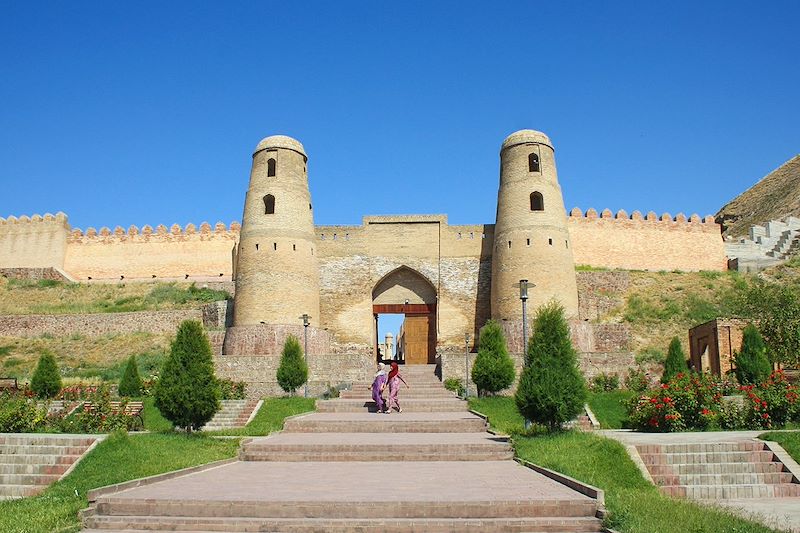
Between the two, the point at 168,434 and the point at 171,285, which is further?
the point at 171,285

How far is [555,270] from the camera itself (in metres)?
25.5

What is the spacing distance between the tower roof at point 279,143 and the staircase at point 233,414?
36.3 feet

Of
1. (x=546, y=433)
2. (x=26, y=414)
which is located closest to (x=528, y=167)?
(x=546, y=433)

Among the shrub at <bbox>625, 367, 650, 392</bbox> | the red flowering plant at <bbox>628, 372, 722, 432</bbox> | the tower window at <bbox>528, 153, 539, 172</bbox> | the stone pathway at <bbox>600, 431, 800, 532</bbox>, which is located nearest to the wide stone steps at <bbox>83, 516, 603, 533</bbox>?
the stone pathway at <bbox>600, 431, 800, 532</bbox>

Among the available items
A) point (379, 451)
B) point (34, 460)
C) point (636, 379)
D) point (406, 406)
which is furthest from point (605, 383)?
point (34, 460)

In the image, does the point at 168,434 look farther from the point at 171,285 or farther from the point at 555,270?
the point at 171,285

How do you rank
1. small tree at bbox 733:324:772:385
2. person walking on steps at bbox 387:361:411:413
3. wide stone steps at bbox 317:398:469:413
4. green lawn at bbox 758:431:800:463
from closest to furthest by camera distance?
green lawn at bbox 758:431:800:463 < person walking on steps at bbox 387:361:411:413 < wide stone steps at bbox 317:398:469:413 < small tree at bbox 733:324:772:385

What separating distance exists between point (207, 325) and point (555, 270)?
13.1 m

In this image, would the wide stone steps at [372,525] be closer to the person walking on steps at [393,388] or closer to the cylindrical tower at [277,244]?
the person walking on steps at [393,388]

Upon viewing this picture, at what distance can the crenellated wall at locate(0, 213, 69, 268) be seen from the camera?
3722cm

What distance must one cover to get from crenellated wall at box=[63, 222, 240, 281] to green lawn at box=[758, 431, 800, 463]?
93.7ft

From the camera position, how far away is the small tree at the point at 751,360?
18.5m

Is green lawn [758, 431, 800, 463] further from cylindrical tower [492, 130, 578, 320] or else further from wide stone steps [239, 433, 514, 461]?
cylindrical tower [492, 130, 578, 320]

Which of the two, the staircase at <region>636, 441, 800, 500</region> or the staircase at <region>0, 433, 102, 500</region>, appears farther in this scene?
the staircase at <region>0, 433, 102, 500</region>
